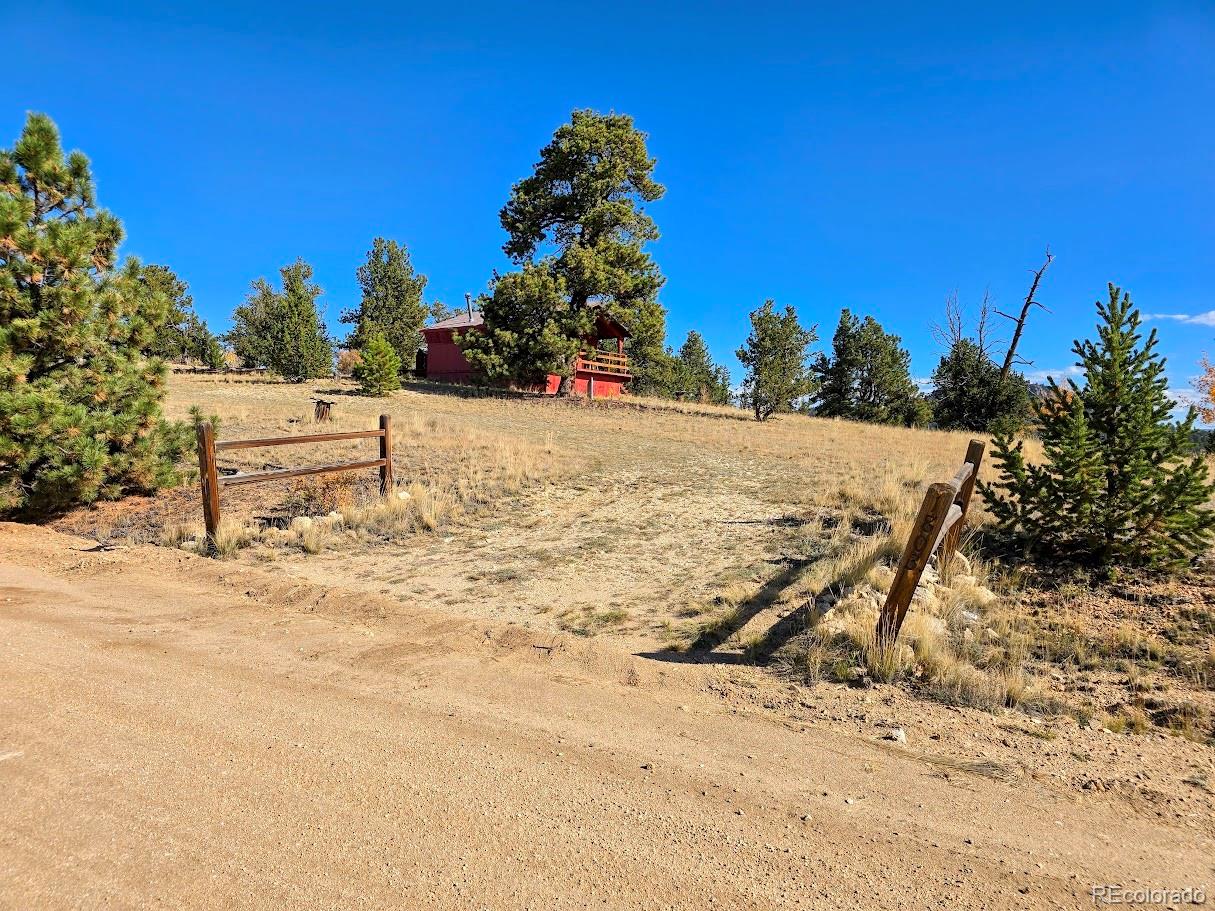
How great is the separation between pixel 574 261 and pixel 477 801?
28.2m

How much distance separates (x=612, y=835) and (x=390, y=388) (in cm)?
2859

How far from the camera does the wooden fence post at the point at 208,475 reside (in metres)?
8.34

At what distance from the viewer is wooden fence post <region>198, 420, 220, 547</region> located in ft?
27.3

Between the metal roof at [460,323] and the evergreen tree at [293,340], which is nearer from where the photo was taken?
the evergreen tree at [293,340]

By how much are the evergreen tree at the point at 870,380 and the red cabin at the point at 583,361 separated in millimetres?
14025

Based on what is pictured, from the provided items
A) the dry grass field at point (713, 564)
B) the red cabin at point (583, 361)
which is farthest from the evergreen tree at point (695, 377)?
the dry grass field at point (713, 564)

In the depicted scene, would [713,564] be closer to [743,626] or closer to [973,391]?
[743,626]

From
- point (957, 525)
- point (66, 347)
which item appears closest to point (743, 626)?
point (957, 525)

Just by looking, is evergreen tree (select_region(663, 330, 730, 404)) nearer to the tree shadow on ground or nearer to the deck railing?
the deck railing

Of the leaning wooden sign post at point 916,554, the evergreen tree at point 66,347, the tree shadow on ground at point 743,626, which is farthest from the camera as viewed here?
the evergreen tree at point 66,347

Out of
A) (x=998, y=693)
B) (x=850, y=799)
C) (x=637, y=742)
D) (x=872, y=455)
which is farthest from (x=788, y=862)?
(x=872, y=455)

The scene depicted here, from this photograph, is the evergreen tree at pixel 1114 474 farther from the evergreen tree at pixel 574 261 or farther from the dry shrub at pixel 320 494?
the evergreen tree at pixel 574 261

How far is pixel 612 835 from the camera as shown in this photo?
8.95 feet

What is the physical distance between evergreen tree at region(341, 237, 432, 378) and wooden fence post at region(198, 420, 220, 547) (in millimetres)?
38585
